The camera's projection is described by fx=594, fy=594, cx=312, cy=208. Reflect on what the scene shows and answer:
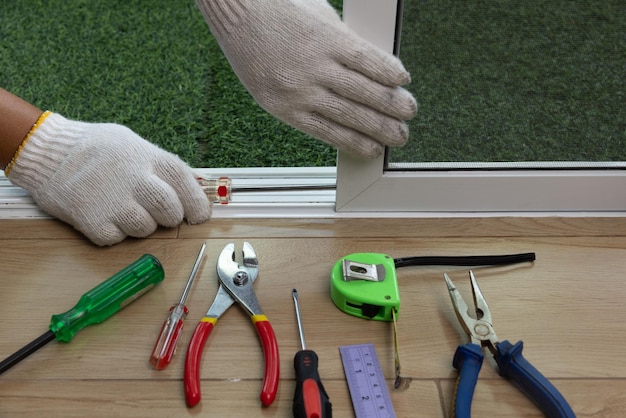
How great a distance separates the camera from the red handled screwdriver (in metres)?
0.65

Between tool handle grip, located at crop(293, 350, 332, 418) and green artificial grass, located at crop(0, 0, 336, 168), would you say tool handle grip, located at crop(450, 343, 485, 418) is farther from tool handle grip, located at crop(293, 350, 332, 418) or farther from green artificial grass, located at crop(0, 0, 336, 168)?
green artificial grass, located at crop(0, 0, 336, 168)

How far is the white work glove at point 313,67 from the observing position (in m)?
0.71

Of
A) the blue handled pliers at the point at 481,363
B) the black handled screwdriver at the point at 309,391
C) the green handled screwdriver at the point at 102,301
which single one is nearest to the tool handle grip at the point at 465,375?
the blue handled pliers at the point at 481,363

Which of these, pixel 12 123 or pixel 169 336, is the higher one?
pixel 12 123

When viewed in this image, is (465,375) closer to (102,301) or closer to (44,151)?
(102,301)

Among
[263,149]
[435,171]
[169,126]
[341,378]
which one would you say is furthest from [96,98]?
[341,378]

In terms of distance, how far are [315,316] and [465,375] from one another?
0.63 ft

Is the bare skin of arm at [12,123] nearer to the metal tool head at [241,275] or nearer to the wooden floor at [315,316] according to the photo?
the wooden floor at [315,316]

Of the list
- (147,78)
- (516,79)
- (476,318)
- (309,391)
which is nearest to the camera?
(309,391)

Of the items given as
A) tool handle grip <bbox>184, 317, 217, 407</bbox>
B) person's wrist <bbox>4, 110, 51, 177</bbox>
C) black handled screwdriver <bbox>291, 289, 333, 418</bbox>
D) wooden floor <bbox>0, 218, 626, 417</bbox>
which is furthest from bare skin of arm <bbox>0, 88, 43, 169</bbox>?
black handled screwdriver <bbox>291, 289, 333, 418</bbox>

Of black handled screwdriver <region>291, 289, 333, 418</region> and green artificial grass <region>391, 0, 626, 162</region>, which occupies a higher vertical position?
green artificial grass <region>391, 0, 626, 162</region>

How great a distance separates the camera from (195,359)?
2.09 feet

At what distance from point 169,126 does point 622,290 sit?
802mm

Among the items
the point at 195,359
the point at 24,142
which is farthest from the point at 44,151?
the point at 195,359
